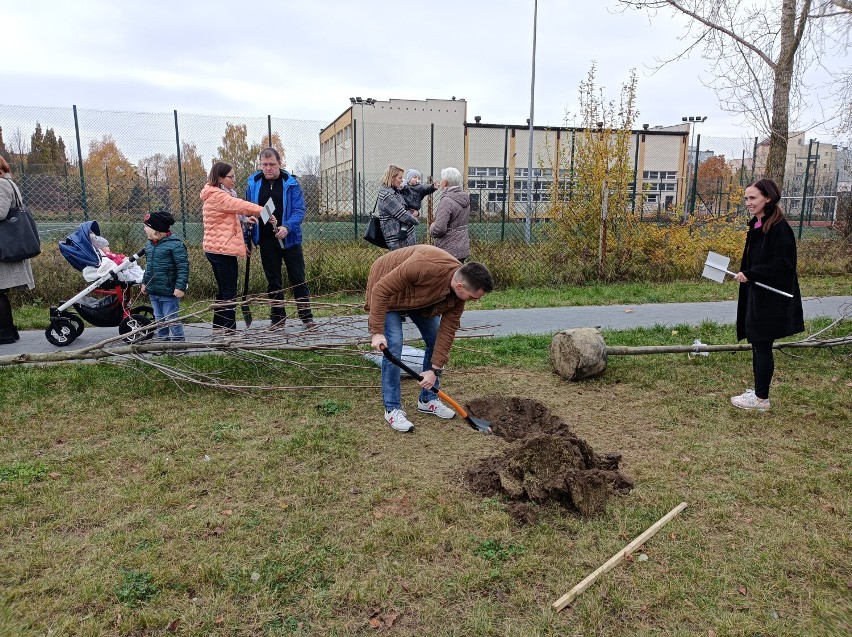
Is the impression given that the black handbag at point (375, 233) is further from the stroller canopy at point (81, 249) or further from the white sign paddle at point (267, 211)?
the stroller canopy at point (81, 249)

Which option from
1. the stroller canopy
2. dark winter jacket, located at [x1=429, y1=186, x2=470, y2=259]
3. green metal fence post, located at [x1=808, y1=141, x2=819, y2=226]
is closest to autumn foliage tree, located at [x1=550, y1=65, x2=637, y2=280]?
dark winter jacket, located at [x1=429, y1=186, x2=470, y2=259]

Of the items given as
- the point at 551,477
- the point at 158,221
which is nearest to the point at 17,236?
the point at 158,221

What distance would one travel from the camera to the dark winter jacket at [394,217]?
643cm

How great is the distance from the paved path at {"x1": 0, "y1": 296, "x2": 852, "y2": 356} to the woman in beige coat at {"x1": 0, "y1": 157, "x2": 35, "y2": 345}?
0.17 m

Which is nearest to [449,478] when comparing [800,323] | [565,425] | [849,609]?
[565,425]

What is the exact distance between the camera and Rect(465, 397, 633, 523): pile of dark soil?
10.4 ft

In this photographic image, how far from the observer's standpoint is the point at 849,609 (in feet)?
7.86

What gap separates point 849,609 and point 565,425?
2.06 metres

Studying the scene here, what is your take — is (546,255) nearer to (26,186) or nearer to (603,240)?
(603,240)

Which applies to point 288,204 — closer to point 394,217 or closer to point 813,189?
point 394,217

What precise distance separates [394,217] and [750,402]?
154 inches

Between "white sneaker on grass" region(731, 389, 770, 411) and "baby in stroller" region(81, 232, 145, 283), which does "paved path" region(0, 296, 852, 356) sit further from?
"white sneaker on grass" region(731, 389, 770, 411)

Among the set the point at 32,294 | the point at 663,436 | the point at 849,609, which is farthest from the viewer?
the point at 32,294

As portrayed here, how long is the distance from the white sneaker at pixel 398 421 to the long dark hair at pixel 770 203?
3023 millimetres
